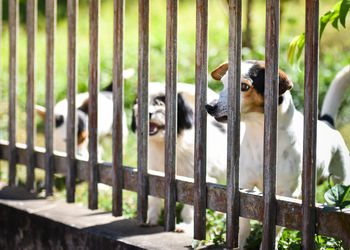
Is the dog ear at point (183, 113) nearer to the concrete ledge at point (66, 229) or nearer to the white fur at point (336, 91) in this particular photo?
the concrete ledge at point (66, 229)

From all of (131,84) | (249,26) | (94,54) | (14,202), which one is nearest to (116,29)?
(94,54)

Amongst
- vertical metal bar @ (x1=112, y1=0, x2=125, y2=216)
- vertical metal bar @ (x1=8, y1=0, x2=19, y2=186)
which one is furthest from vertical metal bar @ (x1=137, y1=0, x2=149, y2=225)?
vertical metal bar @ (x1=8, y1=0, x2=19, y2=186)

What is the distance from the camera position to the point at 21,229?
388cm

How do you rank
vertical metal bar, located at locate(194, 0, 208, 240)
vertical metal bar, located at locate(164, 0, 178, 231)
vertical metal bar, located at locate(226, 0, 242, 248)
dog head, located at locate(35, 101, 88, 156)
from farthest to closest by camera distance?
1. dog head, located at locate(35, 101, 88, 156)
2. vertical metal bar, located at locate(164, 0, 178, 231)
3. vertical metal bar, located at locate(194, 0, 208, 240)
4. vertical metal bar, located at locate(226, 0, 242, 248)

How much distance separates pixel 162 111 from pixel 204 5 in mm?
1256

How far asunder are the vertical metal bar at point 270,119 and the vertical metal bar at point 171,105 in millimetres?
590

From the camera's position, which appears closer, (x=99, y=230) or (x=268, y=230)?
(x=268, y=230)

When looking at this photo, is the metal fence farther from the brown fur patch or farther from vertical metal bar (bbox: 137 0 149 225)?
the brown fur patch

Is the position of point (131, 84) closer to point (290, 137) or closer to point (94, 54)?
point (94, 54)

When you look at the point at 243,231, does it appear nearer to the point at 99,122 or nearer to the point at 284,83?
the point at 284,83

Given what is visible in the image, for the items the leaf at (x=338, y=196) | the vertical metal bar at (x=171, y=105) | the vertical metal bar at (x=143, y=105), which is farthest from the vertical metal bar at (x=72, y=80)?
the leaf at (x=338, y=196)

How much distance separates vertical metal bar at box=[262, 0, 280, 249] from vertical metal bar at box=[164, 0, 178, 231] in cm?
59

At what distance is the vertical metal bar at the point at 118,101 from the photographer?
3426 mm

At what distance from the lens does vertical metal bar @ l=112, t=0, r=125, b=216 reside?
3.43 m
